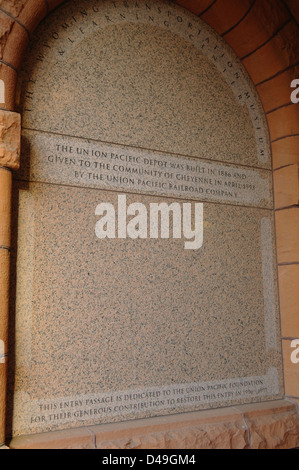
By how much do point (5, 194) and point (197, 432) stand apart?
1351 mm

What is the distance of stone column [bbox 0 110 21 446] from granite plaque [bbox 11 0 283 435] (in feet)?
0.33

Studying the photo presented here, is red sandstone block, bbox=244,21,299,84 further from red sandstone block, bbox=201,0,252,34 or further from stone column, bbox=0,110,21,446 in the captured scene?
stone column, bbox=0,110,21,446

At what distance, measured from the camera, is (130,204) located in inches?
82.5

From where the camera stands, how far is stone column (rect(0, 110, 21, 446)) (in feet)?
5.56

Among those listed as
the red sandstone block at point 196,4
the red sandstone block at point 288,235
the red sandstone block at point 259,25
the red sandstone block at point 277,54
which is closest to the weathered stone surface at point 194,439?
the red sandstone block at point 288,235

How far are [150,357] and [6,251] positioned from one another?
829 mm

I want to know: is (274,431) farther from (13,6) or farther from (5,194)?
(13,6)

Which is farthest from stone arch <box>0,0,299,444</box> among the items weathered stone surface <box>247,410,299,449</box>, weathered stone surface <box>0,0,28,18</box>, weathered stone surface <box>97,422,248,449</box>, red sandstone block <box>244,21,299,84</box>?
weathered stone surface <box>0,0,28,18</box>

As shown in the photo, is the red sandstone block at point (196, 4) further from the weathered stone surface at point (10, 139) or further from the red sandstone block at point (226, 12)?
the weathered stone surface at point (10, 139)

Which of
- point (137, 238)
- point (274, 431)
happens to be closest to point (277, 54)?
point (137, 238)

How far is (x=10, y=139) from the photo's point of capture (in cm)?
175

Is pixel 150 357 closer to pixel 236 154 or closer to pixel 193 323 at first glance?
pixel 193 323

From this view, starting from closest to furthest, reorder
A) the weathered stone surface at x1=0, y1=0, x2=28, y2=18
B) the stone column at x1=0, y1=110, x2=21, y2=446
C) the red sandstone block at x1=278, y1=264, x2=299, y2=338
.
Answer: the stone column at x1=0, y1=110, x2=21, y2=446 → the weathered stone surface at x1=0, y1=0, x2=28, y2=18 → the red sandstone block at x1=278, y1=264, x2=299, y2=338
